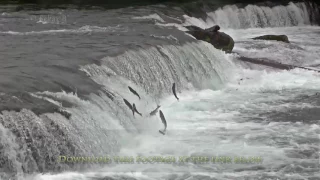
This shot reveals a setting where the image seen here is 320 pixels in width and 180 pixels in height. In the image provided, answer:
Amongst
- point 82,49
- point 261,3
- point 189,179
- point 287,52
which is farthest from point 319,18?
point 189,179

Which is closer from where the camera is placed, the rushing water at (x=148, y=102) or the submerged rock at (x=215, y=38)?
the rushing water at (x=148, y=102)

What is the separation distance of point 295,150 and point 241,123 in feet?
6.47

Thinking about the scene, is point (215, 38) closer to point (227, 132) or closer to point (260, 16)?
point (227, 132)

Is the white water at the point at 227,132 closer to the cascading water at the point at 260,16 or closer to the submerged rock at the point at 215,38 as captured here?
the submerged rock at the point at 215,38

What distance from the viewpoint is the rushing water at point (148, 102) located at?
25.4 feet

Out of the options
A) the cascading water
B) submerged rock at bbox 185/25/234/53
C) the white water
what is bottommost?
the white water

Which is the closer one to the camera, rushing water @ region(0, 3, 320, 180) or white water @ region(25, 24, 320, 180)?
rushing water @ region(0, 3, 320, 180)

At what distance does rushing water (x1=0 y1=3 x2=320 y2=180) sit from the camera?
7.73m

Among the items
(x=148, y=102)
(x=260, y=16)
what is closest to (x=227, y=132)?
(x=148, y=102)

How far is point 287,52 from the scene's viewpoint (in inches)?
711

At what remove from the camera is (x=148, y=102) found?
11461mm

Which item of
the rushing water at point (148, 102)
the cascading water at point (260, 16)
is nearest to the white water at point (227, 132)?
the rushing water at point (148, 102)

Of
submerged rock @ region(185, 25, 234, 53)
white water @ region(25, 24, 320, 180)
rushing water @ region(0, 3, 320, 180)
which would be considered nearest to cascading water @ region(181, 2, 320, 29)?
submerged rock @ region(185, 25, 234, 53)

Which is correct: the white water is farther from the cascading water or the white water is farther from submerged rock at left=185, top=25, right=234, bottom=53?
the cascading water
